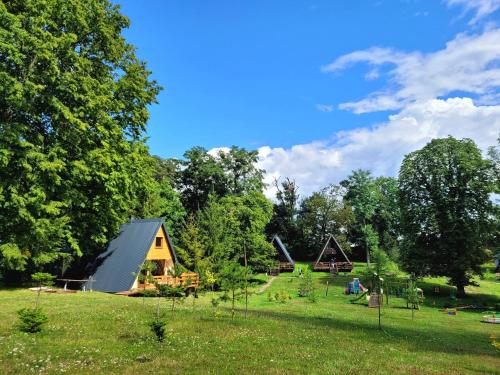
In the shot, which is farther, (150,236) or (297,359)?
(150,236)

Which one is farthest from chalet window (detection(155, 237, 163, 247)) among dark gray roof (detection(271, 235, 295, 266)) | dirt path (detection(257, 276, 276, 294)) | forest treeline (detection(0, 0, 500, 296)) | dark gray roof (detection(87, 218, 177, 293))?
dark gray roof (detection(271, 235, 295, 266))

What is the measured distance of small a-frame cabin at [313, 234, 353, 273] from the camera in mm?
66875

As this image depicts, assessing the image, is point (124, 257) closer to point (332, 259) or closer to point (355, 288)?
point (355, 288)

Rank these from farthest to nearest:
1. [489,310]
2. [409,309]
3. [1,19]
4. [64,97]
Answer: [489,310], [409,309], [64,97], [1,19]

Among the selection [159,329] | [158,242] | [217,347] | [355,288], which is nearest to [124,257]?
[158,242]

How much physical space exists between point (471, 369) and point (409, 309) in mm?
23387

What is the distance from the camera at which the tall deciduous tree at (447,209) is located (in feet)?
137

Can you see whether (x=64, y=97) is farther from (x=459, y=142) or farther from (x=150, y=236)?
(x=459, y=142)

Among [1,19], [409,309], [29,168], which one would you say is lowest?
[409,309]

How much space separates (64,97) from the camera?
83.7 ft

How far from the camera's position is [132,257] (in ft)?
108

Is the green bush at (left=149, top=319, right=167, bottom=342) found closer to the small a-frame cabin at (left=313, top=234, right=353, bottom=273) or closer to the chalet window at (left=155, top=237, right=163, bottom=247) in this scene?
the chalet window at (left=155, top=237, right=163, bottom=247)

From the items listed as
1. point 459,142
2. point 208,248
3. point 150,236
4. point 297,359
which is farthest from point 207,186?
point 297,359

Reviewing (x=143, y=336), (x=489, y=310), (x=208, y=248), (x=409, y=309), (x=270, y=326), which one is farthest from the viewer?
(x=208, y=248)
